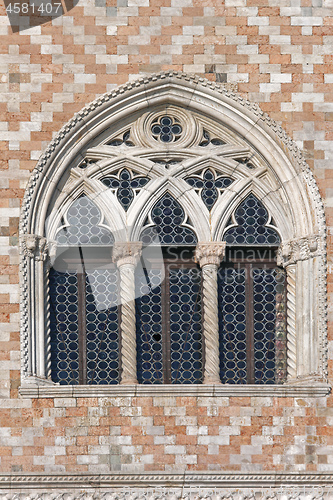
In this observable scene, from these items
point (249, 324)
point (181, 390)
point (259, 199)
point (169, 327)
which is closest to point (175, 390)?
point (181, 390)

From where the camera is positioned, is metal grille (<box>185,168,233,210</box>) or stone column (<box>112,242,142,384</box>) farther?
metal grille (<box>185,168,233,210</box>)

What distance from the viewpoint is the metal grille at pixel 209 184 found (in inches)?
875

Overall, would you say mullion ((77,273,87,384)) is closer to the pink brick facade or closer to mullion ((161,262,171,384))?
the pink brick facade

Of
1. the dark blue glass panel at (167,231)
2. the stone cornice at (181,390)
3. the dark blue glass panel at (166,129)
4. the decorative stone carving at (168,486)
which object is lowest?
the decorative stone carving at (168,486)

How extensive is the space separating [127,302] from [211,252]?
1.37 metres

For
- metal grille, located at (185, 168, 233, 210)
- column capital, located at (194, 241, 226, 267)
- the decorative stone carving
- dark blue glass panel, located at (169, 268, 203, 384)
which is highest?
metal grille, located at (185, 168, 233, 210)

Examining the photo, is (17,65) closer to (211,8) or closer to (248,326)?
(211,8)

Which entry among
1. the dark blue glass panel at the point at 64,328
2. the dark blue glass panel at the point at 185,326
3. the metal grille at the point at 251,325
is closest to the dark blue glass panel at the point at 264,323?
the metal grille at the point at 251,325

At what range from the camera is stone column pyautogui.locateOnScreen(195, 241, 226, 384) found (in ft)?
70.7

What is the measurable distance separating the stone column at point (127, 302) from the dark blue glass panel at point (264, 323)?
5.66ft

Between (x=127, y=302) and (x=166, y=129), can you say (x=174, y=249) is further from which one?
(x=166, y=129)

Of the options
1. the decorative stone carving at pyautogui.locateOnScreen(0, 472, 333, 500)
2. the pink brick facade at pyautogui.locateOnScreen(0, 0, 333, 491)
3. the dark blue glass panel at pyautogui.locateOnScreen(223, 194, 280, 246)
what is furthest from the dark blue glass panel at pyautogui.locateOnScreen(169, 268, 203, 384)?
the decorative stone carving at pyautogui.locateOnScreen(0, 472, 333, 500)

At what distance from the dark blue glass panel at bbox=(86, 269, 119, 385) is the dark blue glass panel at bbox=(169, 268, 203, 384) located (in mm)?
793

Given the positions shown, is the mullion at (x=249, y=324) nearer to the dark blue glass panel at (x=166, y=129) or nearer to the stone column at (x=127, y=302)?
the stone column at (x=127, y=302)
